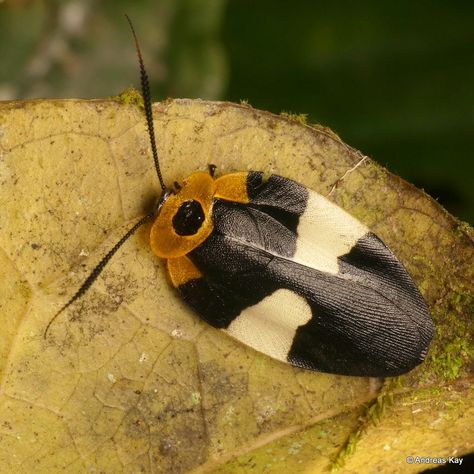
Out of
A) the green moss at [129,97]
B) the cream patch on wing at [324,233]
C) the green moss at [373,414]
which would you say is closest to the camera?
the green moss at [129,97]

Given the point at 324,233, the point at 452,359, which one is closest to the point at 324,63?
the point at 324,233

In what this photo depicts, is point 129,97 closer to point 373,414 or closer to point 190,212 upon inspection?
point 190,212

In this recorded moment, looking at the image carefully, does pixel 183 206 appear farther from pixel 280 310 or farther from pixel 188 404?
pixel 188 404

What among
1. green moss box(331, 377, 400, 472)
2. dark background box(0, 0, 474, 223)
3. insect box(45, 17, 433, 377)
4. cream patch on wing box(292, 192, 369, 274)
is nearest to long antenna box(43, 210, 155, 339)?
insect box(45, 17, 433, 377)

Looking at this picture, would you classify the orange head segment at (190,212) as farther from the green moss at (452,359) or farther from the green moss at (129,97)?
the green moss at (452,359)

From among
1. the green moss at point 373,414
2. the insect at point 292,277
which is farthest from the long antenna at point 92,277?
the green moss at point 373,414

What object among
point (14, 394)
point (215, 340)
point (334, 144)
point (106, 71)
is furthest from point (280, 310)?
point (106, 71)

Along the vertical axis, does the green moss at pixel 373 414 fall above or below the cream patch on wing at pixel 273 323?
below
